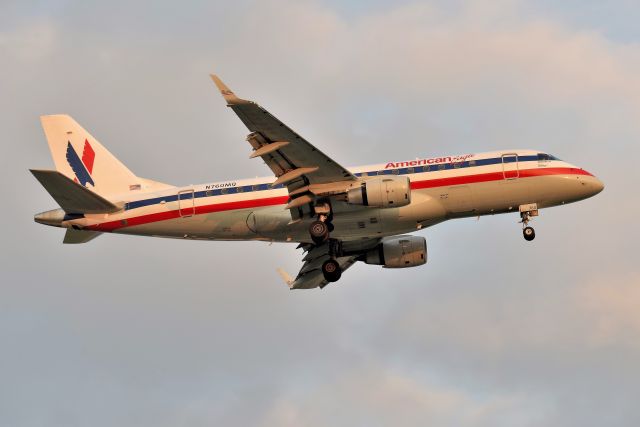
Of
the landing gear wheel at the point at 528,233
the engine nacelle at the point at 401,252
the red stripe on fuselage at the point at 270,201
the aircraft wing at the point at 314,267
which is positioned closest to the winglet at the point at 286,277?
the aircraft wing at the point at 314,267

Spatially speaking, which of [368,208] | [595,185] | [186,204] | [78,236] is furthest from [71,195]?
[595,185]

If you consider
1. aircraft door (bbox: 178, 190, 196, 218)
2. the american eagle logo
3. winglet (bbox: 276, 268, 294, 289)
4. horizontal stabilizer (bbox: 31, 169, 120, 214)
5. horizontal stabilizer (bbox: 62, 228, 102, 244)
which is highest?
the american eagle logo

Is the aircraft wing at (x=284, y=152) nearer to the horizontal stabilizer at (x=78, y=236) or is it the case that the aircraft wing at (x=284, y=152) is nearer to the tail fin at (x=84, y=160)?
the tail fin at (x=84, y=160)

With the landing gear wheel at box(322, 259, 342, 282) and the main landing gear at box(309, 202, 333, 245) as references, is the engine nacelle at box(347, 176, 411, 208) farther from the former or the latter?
the landing gear wheel at box(322, 259, 342, 282)

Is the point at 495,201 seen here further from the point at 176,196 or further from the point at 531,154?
the point at 176,196

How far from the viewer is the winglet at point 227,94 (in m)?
47.9

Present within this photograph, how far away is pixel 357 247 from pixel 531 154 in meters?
11.1

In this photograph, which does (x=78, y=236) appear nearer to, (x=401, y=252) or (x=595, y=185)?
(x=401, y=252)

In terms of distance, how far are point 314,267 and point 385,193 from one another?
1187 cm

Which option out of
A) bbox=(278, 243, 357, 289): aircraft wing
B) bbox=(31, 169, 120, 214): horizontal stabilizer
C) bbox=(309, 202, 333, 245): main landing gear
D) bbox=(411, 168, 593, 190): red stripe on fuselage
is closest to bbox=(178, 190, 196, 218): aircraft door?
bbox=(31, 169, 120, 214): horizontal stabilizer

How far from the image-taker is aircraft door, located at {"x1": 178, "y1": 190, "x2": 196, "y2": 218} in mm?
58156

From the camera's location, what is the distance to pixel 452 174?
56.3 meters

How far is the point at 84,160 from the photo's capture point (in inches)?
2452

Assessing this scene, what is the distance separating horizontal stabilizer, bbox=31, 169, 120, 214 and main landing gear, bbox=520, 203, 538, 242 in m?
20.2
